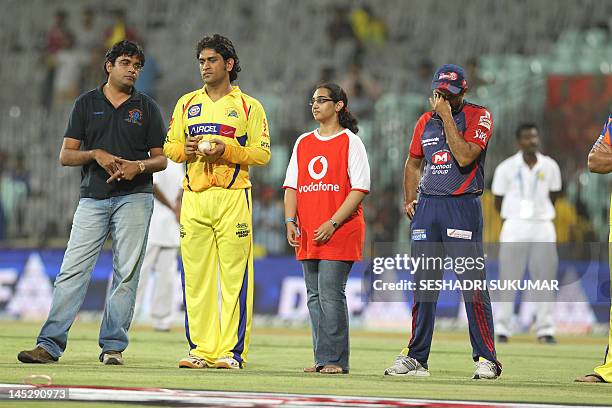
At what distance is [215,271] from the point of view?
30.8 feet

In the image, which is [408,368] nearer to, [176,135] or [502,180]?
[176,135]

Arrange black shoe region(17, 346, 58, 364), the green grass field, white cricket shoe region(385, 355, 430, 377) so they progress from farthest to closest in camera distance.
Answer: black shoe region(17, 346, 58, 364) → white cricket shoe region(385, 355, 430, 377) → the green grass field

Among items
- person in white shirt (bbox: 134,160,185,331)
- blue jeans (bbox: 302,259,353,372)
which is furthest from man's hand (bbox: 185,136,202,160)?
person in white shirt (bbox: 134,160,185,331)

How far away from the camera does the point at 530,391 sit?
25.9 feet

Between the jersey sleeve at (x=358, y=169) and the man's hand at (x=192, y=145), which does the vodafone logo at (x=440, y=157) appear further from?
the man's hand at (x=192, y=145)

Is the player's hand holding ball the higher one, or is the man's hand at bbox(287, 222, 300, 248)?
the player's hand holding ball

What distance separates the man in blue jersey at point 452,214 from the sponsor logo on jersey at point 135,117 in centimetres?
235

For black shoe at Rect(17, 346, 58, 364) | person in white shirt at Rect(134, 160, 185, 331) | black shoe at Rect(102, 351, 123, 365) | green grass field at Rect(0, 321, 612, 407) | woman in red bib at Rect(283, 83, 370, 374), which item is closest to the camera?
green grass field at Rect(0, 321, 612, 407)

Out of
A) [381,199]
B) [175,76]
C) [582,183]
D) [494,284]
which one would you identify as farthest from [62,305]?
[175,76]

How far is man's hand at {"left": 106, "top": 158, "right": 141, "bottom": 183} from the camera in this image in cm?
942

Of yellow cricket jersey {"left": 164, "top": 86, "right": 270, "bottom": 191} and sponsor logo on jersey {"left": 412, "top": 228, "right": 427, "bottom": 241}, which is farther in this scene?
yellow cricket jersey {"left": 164, "top": 86, "right": 270, "bottom": 191}

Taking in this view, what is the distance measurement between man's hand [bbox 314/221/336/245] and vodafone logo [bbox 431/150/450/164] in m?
0.93

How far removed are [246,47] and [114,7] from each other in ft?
10.0

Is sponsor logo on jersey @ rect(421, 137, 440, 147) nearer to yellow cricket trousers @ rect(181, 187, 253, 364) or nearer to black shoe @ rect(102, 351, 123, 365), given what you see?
yellow cricket trousers @ rect(181, 187, 253, 364)
